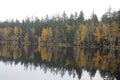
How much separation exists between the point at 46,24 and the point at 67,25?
22.4 meters

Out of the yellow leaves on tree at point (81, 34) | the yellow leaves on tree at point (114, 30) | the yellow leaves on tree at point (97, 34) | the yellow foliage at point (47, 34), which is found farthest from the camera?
the yellow foliage at point (47, 34)

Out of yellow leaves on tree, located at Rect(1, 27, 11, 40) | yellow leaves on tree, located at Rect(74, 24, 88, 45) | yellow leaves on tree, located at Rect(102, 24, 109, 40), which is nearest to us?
yellow leaves on tree, located at Rect(102, 24, 109, 40)

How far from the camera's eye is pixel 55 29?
404 ft

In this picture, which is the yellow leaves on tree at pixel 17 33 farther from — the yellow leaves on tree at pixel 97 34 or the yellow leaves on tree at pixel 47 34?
the yellow leaves on tree at pixel 97 34

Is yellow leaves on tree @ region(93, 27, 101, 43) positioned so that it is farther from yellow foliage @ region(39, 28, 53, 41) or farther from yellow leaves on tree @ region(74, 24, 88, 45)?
yellow foliage @ region(39, 28, 53, 41)

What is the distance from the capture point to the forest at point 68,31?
94700mm

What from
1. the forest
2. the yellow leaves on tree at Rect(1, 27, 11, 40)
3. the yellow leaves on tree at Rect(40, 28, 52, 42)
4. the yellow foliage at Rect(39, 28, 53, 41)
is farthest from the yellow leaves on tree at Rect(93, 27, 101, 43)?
the yellow leaves on tree at Rect(1, 27, 11, 40)

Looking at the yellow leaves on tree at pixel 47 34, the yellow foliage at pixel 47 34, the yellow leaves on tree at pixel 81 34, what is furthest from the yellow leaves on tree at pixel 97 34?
the yellow leaves on tree at pixel 47 34

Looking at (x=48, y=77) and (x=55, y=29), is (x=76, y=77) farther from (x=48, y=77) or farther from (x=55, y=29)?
(x=55, y=29)

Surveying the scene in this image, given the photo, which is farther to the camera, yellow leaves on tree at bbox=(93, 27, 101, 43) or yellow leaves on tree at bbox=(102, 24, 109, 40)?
yellow leaves on tree at bbox=(93, 27, 101, 43)

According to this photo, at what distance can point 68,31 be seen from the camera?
115 meters

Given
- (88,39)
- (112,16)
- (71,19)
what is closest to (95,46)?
(88,39)

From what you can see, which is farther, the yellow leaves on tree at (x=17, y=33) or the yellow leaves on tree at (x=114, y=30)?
the yellow leaves on tree at (x=17, y=33)

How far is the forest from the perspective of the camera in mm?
94700
